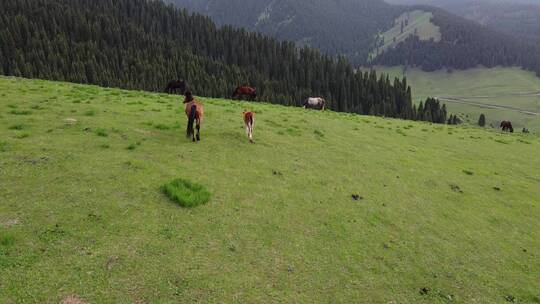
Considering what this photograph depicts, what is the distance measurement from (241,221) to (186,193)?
2.38m

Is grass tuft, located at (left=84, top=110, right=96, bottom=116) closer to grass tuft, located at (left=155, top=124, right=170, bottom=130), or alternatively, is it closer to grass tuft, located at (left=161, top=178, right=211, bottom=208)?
grass tuft, located at (left=155, top=124, right=170, bottom=130)

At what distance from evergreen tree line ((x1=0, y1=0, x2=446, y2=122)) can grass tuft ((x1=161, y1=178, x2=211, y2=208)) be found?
129 meters

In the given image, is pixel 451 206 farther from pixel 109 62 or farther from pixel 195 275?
pixel 109 62

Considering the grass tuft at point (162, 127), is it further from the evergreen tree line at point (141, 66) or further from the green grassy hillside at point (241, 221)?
the evergreen tree line at point (141, 66)

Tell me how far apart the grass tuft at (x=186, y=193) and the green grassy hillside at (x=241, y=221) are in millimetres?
347

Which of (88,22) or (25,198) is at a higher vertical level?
(88,22)

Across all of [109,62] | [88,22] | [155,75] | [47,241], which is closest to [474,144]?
[47,241]

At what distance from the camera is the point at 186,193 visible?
13656 mm

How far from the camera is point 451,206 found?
17547 millimetres

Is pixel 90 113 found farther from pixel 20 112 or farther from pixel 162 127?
pixel 162 127

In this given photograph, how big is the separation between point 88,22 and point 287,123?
18621 centimetres

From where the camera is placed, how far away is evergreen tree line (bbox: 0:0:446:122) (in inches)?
5566

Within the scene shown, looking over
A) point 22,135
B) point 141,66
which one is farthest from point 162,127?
point 141,66

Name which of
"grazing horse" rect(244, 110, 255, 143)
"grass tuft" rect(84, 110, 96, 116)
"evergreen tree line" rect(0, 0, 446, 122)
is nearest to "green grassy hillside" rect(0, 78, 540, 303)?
"grass tuft" rect(84, 110, 96, 116)
